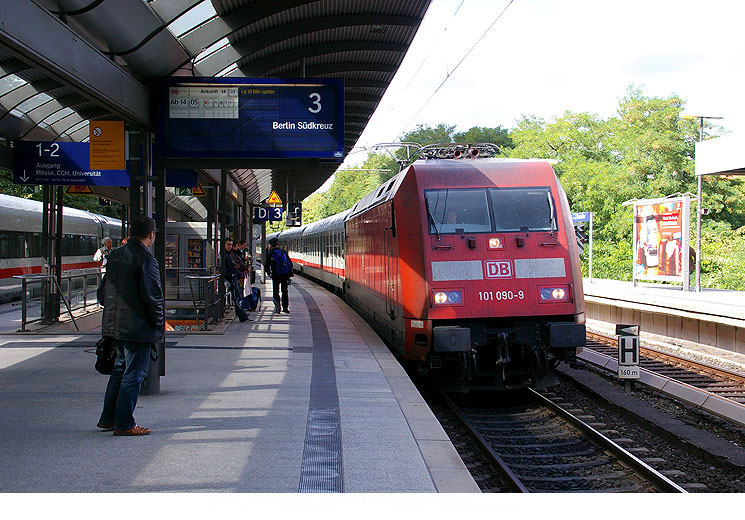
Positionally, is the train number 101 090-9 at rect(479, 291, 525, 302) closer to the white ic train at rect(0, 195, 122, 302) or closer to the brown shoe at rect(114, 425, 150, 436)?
the brown shoe at rect(114, 425, 150, 436)

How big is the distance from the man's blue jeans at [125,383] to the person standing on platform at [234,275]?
932cm

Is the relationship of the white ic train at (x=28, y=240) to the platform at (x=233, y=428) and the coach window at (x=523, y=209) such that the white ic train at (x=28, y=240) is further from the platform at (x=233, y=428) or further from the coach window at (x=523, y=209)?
the coach window at (x=523, y=209)

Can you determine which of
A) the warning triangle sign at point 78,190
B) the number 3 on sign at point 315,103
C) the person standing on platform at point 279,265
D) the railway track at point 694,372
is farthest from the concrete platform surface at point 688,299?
the warning triangle sign at point 78,190

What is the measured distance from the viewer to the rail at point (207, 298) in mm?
13728

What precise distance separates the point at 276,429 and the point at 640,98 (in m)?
44.0

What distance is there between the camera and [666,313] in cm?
1619

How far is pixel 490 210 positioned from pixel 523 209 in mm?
428

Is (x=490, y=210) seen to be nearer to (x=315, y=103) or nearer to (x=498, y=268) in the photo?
(x=498, y=268)

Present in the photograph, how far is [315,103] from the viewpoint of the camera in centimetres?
930

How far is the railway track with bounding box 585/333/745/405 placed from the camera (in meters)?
10.2

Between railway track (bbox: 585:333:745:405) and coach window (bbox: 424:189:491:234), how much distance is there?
3.91 meters

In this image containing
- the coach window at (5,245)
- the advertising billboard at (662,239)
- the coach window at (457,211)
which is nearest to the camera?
the coach window at (457,211)

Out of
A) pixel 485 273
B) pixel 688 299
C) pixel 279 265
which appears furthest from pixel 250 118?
pixel 688 299

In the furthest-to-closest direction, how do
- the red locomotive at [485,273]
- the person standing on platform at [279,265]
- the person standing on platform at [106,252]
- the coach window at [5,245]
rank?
the coach window at [5,245] → the person standing on platform at [279,265] → the person standing on platform at [106,252] → the red locomotive at [485,273]
